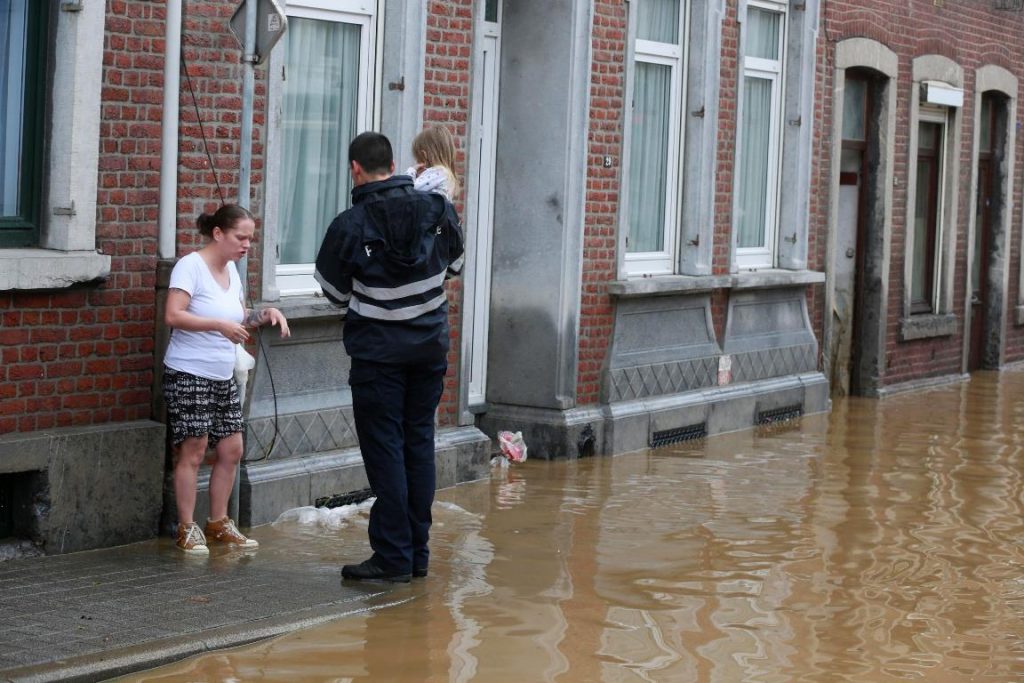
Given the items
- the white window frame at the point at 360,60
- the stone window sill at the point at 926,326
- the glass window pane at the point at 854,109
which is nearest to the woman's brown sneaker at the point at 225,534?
the white window frame at the point at 360,60

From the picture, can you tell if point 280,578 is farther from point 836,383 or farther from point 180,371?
point 836,383

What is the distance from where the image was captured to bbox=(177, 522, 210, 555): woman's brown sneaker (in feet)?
26.7

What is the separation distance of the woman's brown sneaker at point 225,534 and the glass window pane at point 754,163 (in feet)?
23.4

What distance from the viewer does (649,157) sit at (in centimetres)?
1332

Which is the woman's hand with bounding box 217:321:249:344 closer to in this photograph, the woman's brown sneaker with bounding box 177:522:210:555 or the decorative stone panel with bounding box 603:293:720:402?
the woman's brown sneaker with bounding box 177:522:210:555

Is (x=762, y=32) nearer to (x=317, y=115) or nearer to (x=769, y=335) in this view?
(x=769, y=335)

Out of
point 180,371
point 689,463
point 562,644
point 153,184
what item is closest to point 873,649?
point 562,644

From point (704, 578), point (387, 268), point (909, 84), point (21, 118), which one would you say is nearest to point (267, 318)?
point (387, 268)

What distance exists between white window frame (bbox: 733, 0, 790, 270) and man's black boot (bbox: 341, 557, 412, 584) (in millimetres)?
7485

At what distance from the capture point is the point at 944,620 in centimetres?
755

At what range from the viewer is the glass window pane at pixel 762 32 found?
1457 cm

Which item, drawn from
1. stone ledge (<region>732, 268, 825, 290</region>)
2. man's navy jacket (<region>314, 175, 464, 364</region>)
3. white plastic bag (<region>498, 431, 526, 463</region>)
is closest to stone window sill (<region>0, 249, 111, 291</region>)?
man's navy jacket (<region>314, 175, 464, 364</region>)

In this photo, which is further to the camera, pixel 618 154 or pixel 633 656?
pixel 618 154

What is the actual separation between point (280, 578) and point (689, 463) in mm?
4896
